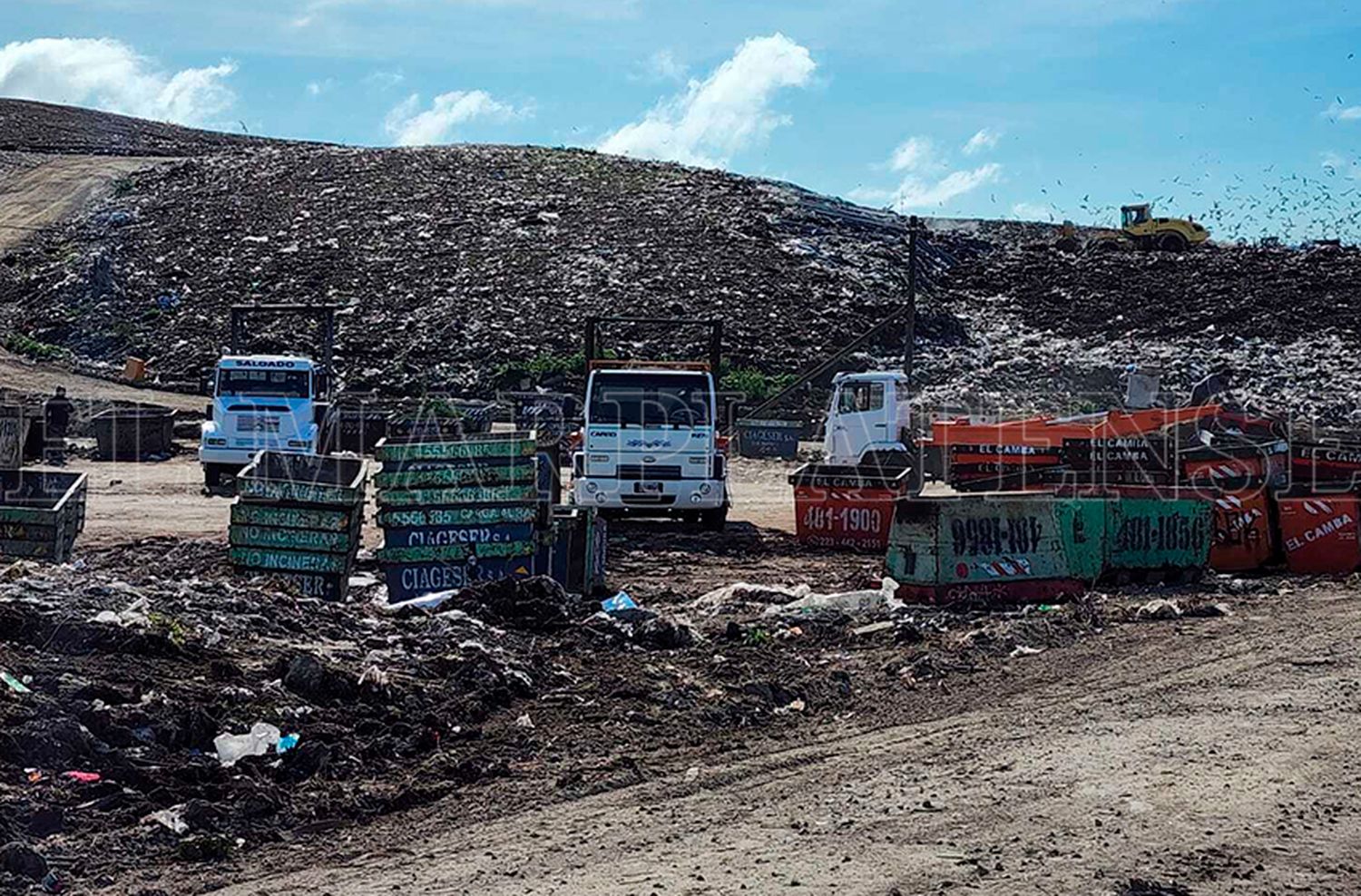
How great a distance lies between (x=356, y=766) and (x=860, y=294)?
135ft

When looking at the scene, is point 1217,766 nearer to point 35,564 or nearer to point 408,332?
point 35,564

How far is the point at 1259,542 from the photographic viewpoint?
16109 millimetres

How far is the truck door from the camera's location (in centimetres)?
2300

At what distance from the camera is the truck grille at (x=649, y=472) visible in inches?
778

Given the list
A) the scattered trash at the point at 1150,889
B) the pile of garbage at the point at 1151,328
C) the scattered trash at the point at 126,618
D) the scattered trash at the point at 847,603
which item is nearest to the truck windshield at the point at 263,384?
the scattered trash at the point at 847,603

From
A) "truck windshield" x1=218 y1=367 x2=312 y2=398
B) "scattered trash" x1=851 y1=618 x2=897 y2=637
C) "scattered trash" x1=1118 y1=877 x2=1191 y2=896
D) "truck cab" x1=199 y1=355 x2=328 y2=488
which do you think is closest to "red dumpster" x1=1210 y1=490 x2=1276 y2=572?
"scattered trash" x1=851 y1=618 x2=897 y2=637

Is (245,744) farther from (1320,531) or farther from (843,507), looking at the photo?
(1320,531)

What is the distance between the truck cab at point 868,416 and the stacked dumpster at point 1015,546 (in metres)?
7.98

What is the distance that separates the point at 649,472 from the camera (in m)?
19.8

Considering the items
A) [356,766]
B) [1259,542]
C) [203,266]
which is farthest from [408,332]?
[356,766]

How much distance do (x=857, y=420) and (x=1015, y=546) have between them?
31.4 feet

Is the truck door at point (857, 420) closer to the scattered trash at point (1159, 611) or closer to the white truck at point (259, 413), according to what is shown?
the white truck at point (259, 413)

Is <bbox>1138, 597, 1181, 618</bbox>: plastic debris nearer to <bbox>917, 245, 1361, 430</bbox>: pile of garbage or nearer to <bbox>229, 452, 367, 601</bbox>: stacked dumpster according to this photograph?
<bbox>229, 452, 367, 601</bbox>: stacked dumpster

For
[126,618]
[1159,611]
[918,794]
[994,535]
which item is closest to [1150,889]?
[918,794]
